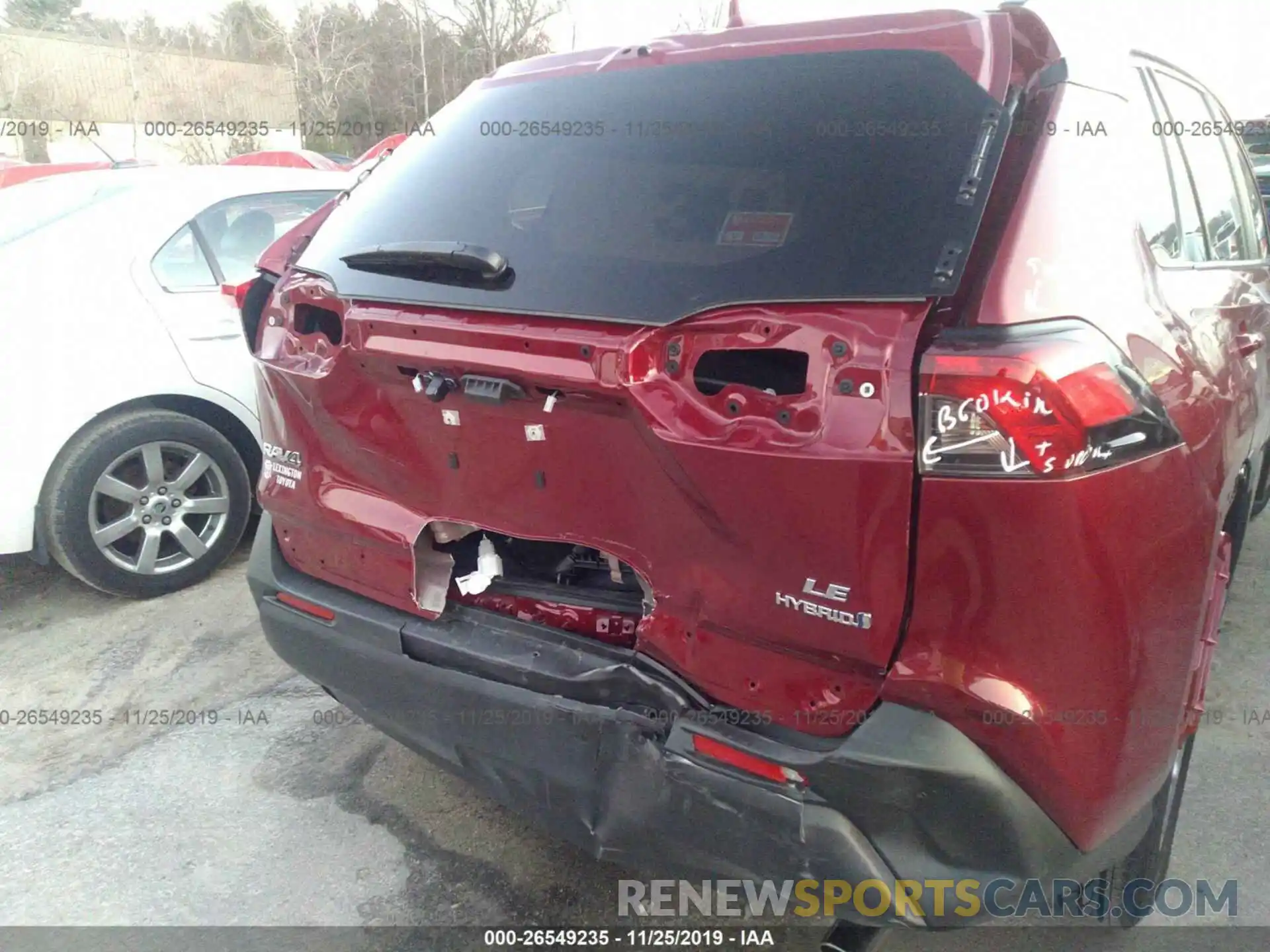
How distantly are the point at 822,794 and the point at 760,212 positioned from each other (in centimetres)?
102

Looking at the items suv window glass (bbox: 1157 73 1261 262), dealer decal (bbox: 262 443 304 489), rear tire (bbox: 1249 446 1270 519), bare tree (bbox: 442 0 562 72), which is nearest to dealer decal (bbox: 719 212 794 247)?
dealer decal (bbox: 262 443 304 489)

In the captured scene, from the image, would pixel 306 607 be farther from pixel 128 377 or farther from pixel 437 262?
pixel 128 377

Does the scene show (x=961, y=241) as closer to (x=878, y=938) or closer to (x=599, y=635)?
(x=599, y=635)

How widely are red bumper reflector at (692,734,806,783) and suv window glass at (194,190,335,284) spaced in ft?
10.9

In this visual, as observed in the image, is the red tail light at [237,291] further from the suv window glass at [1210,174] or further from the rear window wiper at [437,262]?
the suv window glass at [1210,174]

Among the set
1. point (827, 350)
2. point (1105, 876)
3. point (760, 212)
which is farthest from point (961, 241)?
point (1105, 876)

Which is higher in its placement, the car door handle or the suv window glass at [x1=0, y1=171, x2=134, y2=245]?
the suv window glass at [x1=0, y1=171, x2=134, y2=245]

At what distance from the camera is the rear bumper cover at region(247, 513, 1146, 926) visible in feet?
4.98

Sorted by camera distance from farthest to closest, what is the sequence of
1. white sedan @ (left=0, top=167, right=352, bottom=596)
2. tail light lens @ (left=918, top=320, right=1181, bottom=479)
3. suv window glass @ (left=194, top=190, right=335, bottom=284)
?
suv window glass @ (left=194, top=190, right=335, bottom=284), white sedan @ (left=0, top=167, right=352, bottom=596), tail light lens @ (left=918, top=320, right=1181, bottom=479)

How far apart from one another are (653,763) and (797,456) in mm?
626

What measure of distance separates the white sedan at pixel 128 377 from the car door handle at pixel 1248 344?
351 centimetres

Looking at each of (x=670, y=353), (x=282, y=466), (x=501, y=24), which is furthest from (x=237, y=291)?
(x=501, y=24)

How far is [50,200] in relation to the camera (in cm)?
424

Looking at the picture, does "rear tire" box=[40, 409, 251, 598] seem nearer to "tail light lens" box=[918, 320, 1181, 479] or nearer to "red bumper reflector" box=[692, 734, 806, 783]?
"red bumper reflector" box=[692, 734, 806, 783]
